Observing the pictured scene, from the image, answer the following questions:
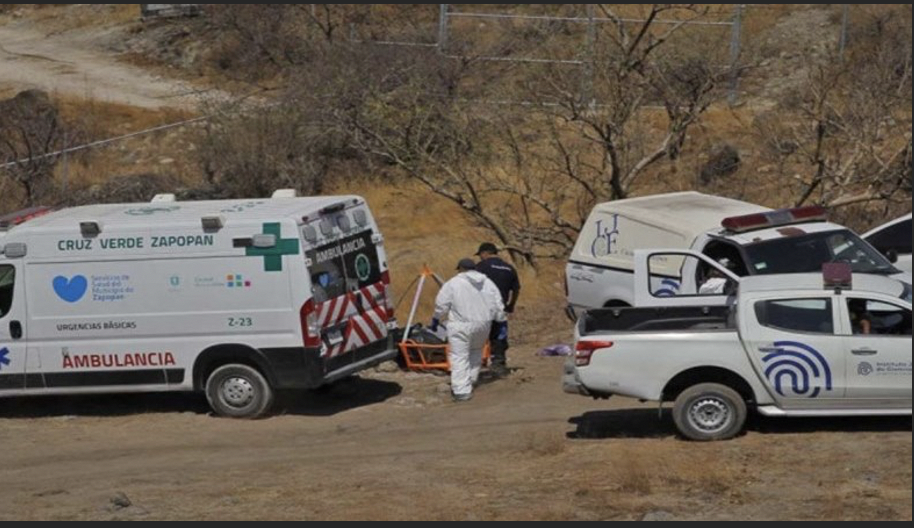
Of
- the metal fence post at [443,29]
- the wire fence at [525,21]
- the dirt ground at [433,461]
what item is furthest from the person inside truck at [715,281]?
the metal fence post at [443,29]

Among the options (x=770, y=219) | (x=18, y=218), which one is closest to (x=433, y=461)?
(x=770, y=219)

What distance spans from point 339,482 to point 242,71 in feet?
88.7

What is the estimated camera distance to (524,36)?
113 feet

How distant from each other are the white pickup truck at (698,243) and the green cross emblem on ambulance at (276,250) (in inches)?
164

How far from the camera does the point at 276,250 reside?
49.2ft

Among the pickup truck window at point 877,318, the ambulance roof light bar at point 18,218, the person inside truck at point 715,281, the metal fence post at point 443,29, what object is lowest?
the pickup truck window at point 877,318

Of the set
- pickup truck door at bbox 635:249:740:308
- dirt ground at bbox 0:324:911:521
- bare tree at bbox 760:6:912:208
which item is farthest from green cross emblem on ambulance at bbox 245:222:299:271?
bare tree at bbox 760:6:912:208

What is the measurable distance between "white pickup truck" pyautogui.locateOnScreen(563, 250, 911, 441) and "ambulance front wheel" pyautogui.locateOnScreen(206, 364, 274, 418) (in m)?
3.90

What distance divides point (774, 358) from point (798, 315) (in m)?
0.44

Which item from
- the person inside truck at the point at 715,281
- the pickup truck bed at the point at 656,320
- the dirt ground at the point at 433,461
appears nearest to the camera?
the dirt ground at the point at 433,461

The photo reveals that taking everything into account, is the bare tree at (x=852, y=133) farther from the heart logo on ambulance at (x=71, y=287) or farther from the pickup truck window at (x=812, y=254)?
A: the heart logo on ambulance at (x=71, y=287)

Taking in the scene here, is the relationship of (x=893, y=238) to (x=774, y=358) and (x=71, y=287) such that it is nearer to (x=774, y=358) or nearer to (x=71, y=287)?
(x=774, y=358)

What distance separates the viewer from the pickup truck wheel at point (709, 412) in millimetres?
12914

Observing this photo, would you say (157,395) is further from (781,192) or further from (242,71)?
(242,71)
